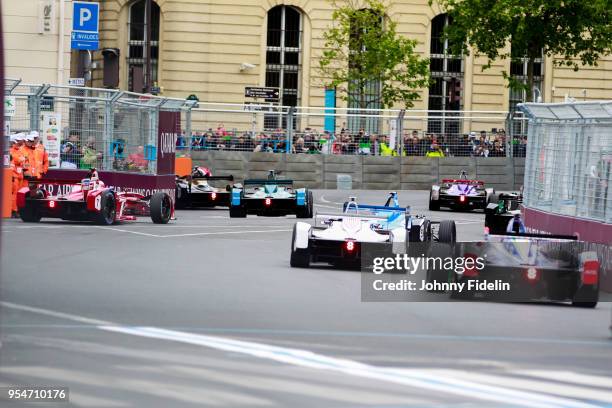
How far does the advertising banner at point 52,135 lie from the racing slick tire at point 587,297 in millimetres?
14568

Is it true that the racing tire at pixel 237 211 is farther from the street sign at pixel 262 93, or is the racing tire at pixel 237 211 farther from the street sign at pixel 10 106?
the street sign at pixel 262 93

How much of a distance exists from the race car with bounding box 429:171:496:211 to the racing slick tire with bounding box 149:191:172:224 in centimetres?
1027

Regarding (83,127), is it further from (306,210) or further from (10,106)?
(306,210)

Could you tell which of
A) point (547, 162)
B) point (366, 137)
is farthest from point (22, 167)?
point (366, 137)

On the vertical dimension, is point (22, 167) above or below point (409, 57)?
below

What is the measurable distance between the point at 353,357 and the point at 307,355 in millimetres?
330

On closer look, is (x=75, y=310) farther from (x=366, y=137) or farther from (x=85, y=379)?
(x=366, y=137)

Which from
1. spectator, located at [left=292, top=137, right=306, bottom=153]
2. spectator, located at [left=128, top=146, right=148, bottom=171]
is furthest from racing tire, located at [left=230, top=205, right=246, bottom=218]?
spectator, located at [left=292, top=137, right=306, bottom=153]

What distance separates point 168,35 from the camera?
5134 centimetres

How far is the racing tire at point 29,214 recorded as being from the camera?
80.4 ft

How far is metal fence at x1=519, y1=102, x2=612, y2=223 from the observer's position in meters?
19.2

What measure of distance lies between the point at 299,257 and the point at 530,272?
4062 mm

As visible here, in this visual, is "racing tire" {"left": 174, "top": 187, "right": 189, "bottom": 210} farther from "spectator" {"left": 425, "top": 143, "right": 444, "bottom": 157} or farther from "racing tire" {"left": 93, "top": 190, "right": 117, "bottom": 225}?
"spectator" {"left": 425, "top": 143, "right": 444, "bottom": 157}

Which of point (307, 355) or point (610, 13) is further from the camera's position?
point (610, 13)
